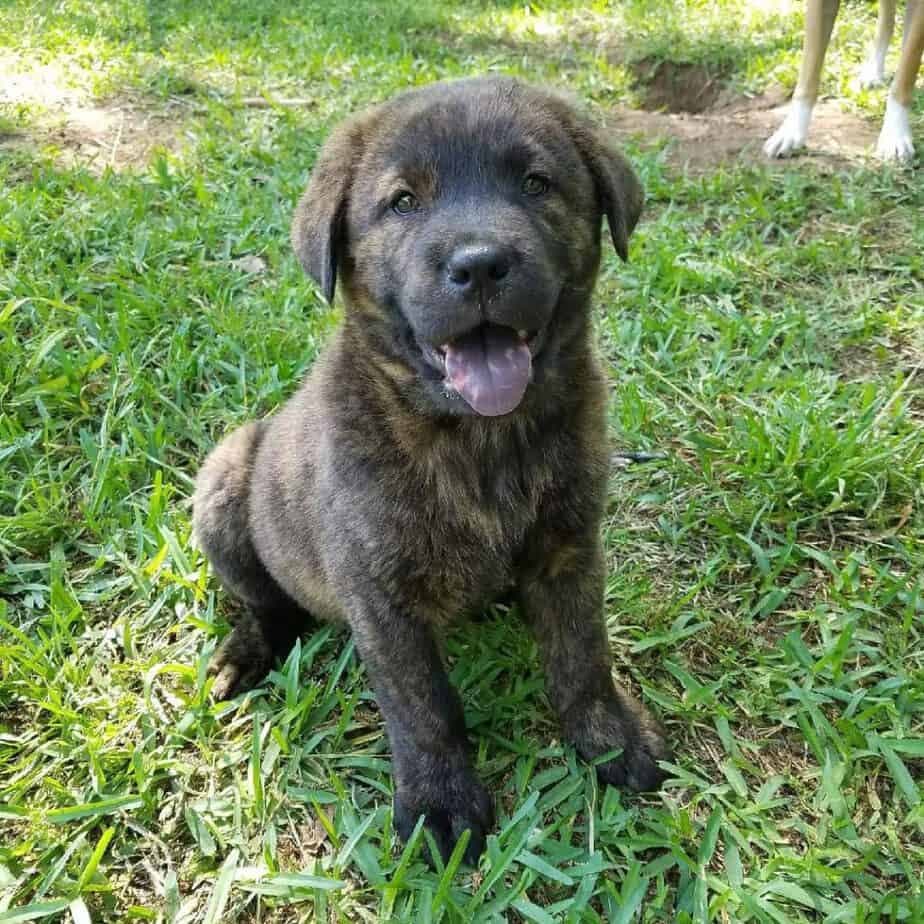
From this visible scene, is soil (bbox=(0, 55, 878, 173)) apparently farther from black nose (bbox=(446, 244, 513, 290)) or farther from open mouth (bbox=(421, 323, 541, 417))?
black nose (bbox=(446, 244, 513, 290))

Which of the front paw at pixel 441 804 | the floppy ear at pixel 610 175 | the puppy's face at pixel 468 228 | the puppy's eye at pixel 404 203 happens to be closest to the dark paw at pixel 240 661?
the front paw at pixel 441 804

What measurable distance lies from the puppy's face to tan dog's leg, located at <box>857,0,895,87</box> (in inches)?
187

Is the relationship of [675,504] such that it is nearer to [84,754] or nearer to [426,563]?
[426,563]

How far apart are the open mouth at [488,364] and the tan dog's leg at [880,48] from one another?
5.31 meters

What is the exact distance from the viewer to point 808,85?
211 inches

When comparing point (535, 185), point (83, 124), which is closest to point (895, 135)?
point (535, 185)

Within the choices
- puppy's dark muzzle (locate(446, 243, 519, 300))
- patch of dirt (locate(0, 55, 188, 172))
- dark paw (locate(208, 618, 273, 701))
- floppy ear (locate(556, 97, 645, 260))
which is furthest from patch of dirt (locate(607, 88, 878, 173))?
dark paw (locate(208, 618, 273, 701))

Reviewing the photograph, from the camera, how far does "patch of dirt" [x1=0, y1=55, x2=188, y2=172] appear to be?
214 inches

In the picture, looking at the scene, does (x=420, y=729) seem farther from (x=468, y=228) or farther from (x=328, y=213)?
(x=328, y=213)

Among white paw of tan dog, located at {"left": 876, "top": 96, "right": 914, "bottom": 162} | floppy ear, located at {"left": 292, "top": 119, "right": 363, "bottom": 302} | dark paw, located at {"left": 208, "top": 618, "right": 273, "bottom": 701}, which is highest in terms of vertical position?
floppy ear, located at {"left": 292, "top": 119, "right": 363, "bottom": 302}

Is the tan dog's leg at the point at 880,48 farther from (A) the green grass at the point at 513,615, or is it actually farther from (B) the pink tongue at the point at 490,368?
(B) the pink tongue at the point at 490,368

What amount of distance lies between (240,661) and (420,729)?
2.60 ft

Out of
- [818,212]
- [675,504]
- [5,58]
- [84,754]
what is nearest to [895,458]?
[675,504]

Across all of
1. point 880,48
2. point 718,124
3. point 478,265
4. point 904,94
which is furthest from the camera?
point 880,48
